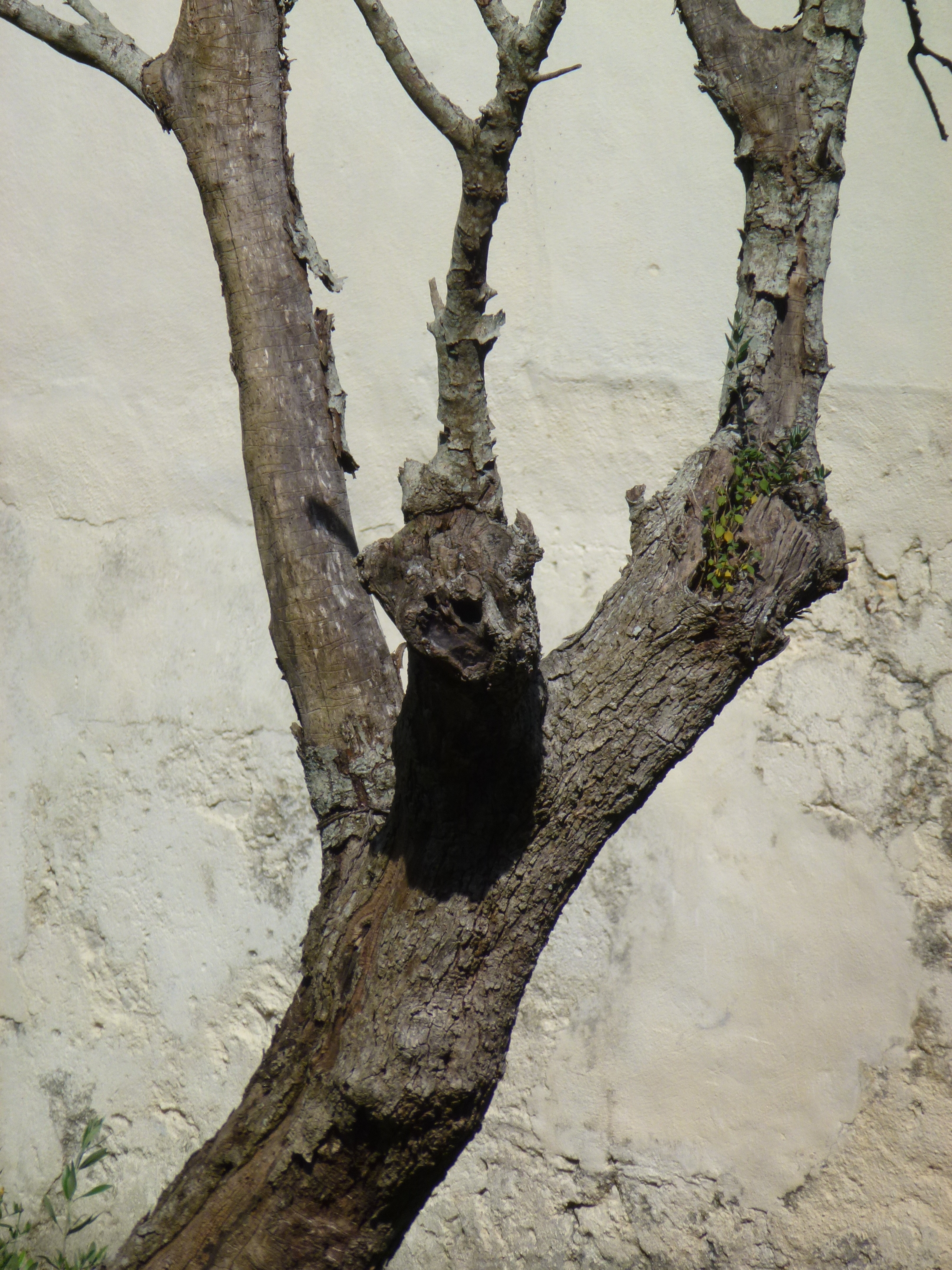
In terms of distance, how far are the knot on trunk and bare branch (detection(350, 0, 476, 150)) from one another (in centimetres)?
48

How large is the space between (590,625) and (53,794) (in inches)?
99.9

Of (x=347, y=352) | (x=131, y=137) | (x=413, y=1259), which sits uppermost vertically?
(x=131, y=137)

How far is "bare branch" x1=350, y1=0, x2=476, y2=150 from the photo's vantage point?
1.18m

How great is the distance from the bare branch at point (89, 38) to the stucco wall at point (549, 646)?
4.71 feet

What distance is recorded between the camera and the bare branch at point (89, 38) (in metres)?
1.76

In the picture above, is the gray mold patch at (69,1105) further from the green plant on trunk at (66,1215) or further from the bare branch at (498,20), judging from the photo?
the bare branch at (498,20)

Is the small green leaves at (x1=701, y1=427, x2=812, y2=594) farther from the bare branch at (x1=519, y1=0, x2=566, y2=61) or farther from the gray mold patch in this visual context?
the gray mold patch

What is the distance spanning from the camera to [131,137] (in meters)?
3.32

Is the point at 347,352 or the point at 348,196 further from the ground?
the point at 348,196

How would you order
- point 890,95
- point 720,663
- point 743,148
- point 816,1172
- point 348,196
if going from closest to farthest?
point 720,663, point 743,148, point 816,1172, point 890,95, point 348,196

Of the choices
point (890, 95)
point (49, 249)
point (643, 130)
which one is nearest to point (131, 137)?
point (49, 249)

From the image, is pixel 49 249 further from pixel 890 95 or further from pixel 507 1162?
pixel 507 1162

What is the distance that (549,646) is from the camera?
3.08 metres

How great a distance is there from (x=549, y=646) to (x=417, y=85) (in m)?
1.97
